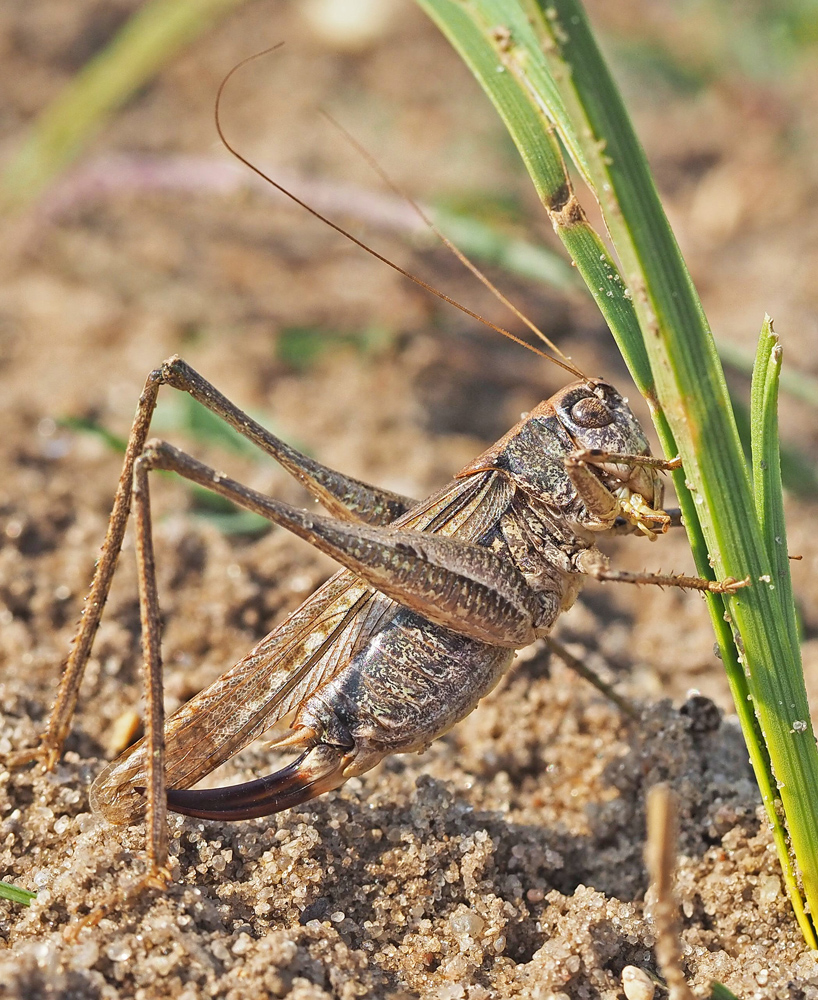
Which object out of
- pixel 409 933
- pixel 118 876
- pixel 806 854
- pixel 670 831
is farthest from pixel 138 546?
pixel 806 854

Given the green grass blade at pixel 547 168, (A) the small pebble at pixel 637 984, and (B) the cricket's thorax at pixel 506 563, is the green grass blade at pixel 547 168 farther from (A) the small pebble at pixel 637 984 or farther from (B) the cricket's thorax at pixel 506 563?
(A) the small pebble at pixel 637 984

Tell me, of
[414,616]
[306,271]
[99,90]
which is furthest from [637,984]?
[99,90]

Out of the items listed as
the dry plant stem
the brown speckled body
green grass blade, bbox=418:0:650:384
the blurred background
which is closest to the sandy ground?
the blurred background

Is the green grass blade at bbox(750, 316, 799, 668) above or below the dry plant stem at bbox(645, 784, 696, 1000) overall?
above

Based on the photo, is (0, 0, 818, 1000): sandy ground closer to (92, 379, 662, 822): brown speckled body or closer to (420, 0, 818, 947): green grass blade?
(92, 379, 662, 822): brown speckled body

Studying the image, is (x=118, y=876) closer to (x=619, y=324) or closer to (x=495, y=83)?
(x=619, y=324)

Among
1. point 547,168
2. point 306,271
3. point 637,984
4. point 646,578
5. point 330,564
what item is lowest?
point 637,984

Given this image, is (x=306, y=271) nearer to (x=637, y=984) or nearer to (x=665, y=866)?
(x=637, y=984)
